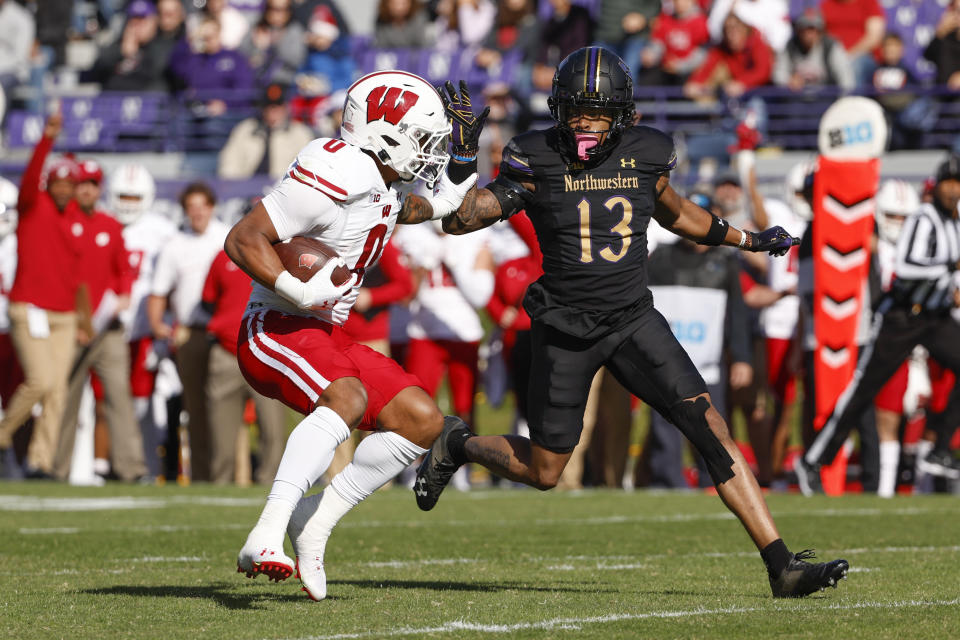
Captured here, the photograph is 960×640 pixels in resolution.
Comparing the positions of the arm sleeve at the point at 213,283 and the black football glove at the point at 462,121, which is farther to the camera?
the arm sleeve at the point at 213,283

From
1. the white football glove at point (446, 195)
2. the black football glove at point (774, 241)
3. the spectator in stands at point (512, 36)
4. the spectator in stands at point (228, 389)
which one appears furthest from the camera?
the spectator in stands at point (512, 36)

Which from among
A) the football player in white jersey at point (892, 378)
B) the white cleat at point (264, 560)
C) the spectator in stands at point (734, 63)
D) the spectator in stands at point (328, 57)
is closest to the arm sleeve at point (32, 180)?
the spectator in stands at point (328, 57)

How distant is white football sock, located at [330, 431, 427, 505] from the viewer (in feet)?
18.6

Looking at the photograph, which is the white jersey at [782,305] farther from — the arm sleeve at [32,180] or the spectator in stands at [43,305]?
the arm sleeve at [32,180]

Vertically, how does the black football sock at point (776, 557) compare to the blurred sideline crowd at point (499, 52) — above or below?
below

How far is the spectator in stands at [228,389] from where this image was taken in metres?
11.3

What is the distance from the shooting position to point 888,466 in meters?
11.2

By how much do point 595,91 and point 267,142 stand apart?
9.33 metres

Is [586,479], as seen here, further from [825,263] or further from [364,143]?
[364,143]

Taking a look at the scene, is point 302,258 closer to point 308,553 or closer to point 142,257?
point 308,553

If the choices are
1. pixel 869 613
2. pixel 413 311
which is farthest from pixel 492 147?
pixel 869 613

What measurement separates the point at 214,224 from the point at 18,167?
5.41 metres

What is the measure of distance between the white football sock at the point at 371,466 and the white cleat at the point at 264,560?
0.68 meters

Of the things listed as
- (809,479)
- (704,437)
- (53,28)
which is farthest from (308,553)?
(53,28)
